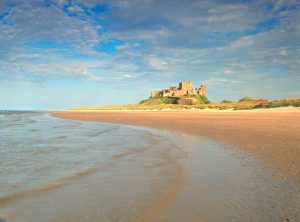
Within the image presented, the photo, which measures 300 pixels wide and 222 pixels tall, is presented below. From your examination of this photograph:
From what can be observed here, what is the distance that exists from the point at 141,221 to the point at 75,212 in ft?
3.79

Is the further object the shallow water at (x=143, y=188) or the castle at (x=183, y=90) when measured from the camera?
the castle at (x=183, y=90)

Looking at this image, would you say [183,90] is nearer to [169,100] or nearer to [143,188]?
[169,100]

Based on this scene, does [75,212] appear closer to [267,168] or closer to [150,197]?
[150,197]

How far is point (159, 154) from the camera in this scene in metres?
10.5

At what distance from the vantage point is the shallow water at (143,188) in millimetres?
4539

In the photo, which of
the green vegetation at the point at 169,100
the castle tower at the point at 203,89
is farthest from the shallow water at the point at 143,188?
the castle tower at the point at 203,89

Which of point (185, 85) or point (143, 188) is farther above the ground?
point (185, 85)

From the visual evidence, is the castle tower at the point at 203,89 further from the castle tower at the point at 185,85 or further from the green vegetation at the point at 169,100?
the green vegetation at the point at 169,100

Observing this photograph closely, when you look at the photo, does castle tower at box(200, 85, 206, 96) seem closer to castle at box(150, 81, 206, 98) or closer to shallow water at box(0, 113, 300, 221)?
castle at box(150, 81, 206, 98)

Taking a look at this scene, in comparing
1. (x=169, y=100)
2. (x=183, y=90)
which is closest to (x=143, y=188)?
(x=169, y=100)

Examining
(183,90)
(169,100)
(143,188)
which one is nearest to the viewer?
(143,188)

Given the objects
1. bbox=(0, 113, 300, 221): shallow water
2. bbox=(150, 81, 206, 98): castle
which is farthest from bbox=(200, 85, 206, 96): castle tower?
bbox=(0, 113, 300, 221): shallow water

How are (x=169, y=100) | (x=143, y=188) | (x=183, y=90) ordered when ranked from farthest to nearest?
(x=183, y=90) < (x=169, y=100) < (x=143, y=188)

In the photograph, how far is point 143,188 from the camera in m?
6.01
